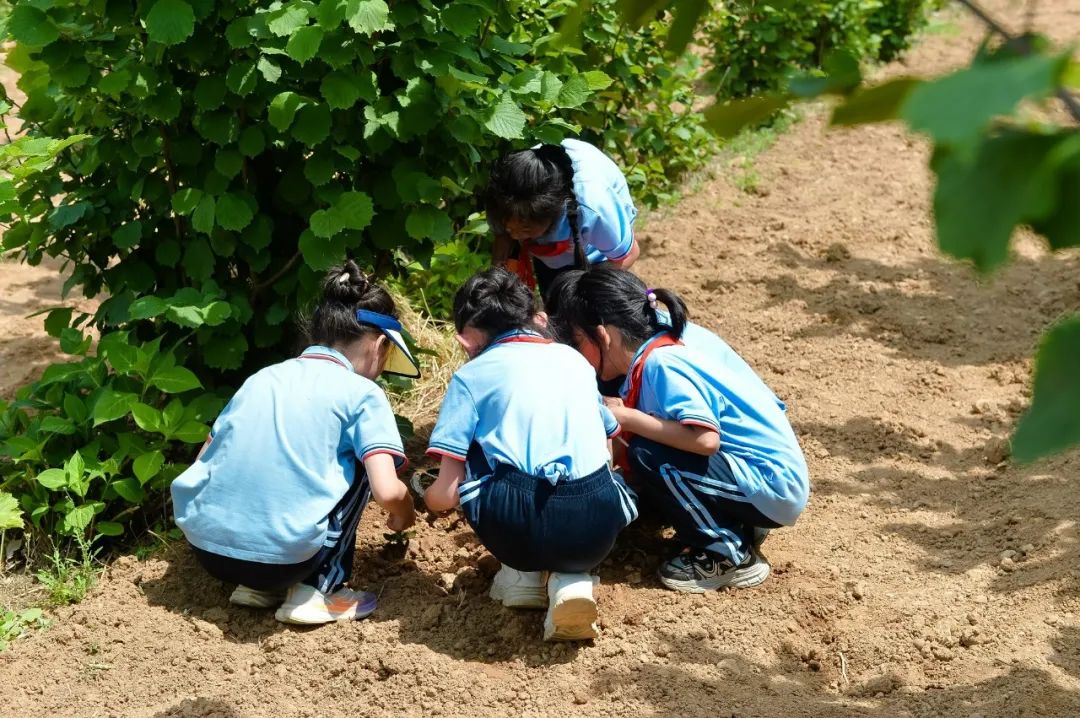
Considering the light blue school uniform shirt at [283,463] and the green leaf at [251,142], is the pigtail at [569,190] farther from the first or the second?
the light blue school uniform shirt at [283,463]

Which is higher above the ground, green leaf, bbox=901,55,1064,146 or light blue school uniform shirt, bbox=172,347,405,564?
green leaf, bbox=901,55,1064,146

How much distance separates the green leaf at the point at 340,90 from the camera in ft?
10.9

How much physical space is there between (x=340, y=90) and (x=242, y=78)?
11.7 inches

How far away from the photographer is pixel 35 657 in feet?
10.8

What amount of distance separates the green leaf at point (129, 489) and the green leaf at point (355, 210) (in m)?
1.04

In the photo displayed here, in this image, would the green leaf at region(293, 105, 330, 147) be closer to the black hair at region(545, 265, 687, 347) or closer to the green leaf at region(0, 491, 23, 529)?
the black hair at region(545, 265, 687, 347)

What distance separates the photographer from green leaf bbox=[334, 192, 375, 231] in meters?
3.48

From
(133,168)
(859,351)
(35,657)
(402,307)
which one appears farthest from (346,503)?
(859,351)

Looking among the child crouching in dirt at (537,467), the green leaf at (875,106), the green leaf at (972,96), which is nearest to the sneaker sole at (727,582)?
the child crouching in dirt at (537,467)

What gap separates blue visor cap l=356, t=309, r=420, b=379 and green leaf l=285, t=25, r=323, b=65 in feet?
2.40

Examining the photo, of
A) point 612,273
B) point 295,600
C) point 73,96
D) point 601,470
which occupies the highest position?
point 73,96

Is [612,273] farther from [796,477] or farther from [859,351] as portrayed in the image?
[859,351]

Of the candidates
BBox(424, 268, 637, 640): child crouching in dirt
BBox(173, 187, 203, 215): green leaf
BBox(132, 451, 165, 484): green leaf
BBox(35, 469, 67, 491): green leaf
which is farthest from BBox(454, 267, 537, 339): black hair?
BBox(35, 469, 67, 491): green leaf

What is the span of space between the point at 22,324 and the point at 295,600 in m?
3.01
